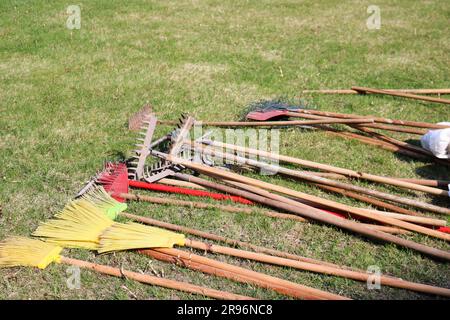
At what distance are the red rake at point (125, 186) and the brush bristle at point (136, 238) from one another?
0.54 m

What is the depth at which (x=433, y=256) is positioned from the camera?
3.29 m

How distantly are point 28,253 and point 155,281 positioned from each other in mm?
938

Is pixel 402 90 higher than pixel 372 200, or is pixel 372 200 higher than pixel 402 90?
pixel 402 90

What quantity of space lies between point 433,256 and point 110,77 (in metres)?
4.70

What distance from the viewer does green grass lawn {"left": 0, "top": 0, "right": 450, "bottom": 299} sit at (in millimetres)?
3361

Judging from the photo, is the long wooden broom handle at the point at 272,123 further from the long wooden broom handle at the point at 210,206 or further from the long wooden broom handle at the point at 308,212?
the long wooden broom handle at the point at 210,206

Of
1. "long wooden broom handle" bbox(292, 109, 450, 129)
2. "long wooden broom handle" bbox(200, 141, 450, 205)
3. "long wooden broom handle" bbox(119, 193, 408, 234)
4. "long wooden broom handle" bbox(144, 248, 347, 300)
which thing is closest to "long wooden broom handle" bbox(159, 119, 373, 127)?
"long wooden broom handle" bbox(292, 109, 450, 129)

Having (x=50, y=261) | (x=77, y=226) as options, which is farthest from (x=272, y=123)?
(x=50, y=261)

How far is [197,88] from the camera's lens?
625 centimetres

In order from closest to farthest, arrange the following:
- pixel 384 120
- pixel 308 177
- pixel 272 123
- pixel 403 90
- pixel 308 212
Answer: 1. pixel 308 212
2. pixel 308 177
3. pixel 384 120
4. pixel 272 123
5. pixel 403 90

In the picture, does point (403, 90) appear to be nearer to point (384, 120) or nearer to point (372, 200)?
point (384, 120)

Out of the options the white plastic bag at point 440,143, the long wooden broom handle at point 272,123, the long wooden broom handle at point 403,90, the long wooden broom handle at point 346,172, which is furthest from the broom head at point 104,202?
the long wooden broom handle at point 403,90

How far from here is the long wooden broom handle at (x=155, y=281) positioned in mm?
3041
